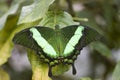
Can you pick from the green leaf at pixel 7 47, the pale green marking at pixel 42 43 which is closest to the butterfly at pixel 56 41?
the pale green marking at pixel 42 43

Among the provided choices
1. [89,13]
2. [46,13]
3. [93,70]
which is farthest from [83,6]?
[46,13]

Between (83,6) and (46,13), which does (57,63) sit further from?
(83,6)

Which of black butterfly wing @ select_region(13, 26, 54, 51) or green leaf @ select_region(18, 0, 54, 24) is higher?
green leaf @ select_region(18, 0, 54, 24)

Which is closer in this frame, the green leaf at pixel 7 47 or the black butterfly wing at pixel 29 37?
the black butterfly wing at pixel 29 37

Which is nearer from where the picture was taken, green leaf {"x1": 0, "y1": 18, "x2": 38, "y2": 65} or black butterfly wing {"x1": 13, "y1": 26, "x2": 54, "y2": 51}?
black butterfly wing {"x1": 13, "y1": 26, "x2": 54, "y2": 51}

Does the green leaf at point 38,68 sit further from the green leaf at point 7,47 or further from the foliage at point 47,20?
the green leaf at point 7,47

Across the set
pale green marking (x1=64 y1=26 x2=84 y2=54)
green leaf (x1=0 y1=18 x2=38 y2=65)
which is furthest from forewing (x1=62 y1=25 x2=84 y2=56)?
green leaf (x1=0 y1=18 x2=38 y2=65)

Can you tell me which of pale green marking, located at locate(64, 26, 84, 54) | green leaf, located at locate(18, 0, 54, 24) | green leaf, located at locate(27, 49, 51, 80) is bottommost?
green leaf, located at locate(27, 49, 51, 80)

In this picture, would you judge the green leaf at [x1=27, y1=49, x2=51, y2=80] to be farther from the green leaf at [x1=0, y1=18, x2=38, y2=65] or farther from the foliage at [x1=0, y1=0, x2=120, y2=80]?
the green leaf at [x1=0, y1=18, x2=38, y2=65]
